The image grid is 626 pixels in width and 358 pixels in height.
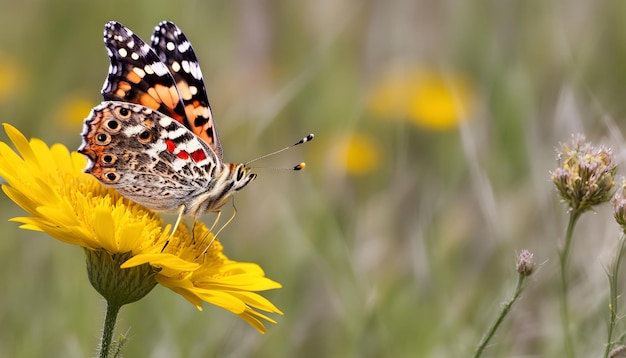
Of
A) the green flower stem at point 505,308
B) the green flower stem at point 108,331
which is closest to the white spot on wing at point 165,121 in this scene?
the green flower stem at point 108,331

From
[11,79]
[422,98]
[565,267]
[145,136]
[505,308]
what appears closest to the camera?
[505,308]

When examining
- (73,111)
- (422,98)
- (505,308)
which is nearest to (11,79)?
(73,111)

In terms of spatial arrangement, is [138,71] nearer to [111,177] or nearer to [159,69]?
[159,69]

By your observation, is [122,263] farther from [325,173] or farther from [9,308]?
[325,173]

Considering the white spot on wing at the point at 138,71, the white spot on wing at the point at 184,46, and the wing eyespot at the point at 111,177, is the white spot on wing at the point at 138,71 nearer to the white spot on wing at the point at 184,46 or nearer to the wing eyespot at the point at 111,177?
the white spot on wing at the point at 184,46

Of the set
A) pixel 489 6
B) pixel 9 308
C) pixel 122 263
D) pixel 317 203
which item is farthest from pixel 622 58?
pixel 122 263

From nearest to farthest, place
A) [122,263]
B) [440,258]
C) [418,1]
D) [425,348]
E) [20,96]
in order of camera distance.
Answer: [122,263]
[425,348]
[440,258]
[20,96]
[418,1]
